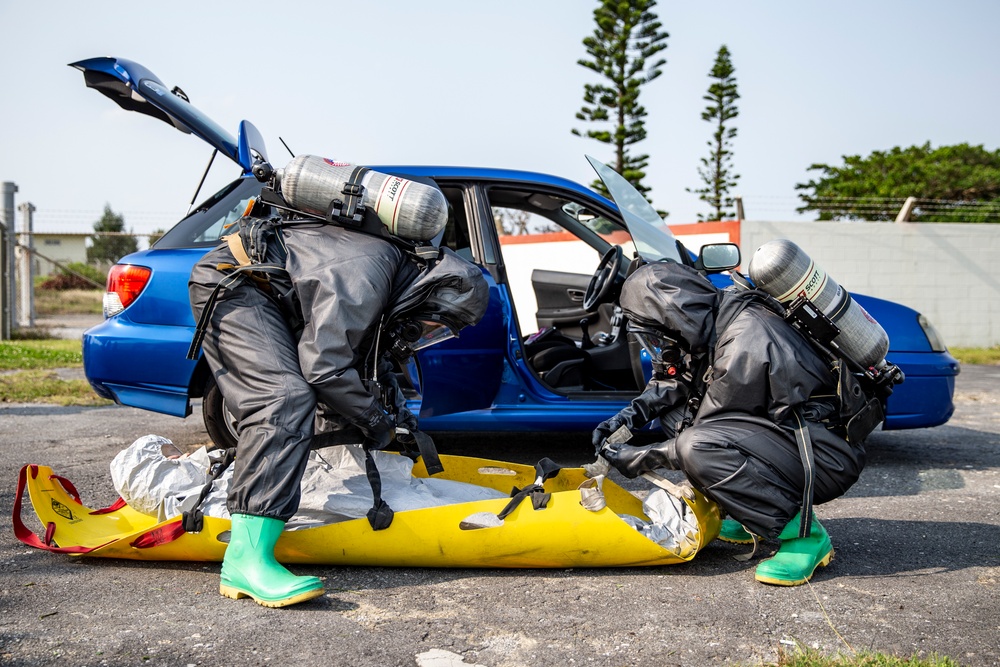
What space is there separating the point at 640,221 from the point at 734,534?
169 centimetres

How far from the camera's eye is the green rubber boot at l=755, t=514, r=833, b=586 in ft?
9.46

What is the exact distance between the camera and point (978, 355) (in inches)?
484

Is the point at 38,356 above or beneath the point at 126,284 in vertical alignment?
beneath

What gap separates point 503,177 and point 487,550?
246 cm

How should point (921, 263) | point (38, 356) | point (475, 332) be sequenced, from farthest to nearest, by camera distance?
point (921, 263) → point (38, 356) → point (475, 332)

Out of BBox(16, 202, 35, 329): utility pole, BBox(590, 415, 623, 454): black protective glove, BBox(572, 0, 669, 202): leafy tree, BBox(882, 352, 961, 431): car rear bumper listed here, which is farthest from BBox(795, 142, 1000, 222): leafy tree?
BBox(590, 415, 623, 454): black protective glove

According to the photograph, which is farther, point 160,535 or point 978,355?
point 978,355

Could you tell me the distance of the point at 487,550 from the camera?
2.92m

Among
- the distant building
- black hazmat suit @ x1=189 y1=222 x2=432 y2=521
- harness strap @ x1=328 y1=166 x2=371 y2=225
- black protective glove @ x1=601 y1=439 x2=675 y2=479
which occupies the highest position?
harness strap @ x1=328 y1=166 x2=371 y2=225

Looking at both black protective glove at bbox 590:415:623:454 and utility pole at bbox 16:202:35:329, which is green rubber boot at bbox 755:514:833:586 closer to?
black protective glove at bbox 590:415:623:454

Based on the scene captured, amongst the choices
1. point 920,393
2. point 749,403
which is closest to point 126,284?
point 749,403

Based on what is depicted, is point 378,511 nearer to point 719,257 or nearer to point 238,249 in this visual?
point 238,249

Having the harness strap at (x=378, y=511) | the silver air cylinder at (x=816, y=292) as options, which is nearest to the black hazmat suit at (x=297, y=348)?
the harness strap at (x=378, y=511)

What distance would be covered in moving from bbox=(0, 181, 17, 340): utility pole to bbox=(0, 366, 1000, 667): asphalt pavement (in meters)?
9.99
